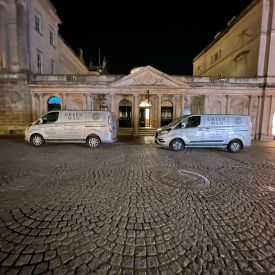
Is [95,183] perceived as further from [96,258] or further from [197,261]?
[197,261]

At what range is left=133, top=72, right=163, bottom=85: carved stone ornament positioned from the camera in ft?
56.5

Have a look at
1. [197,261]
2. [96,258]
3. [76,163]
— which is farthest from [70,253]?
[76,163]

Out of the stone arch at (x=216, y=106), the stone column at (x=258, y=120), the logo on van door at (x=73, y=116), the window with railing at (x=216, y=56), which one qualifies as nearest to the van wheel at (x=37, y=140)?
the logo on van door at (x=73, y=116)

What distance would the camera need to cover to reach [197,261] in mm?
2428

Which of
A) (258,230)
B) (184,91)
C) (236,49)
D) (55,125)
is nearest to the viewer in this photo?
(258,230)

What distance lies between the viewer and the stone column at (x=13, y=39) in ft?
53.6

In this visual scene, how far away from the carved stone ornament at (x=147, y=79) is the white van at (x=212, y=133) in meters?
8.22

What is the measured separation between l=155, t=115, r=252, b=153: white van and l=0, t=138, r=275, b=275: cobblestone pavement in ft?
13.8

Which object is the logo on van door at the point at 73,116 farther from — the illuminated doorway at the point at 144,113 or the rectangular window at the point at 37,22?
the rectangular window at the point at 37,22

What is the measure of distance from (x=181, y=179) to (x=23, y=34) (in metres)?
19.5

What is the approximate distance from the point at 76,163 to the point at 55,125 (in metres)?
4.76

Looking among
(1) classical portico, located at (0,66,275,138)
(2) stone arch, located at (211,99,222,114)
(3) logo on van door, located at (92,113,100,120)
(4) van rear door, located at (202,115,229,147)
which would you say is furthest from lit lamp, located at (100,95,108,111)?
(4) van rear door, located at (202,115,229,147)

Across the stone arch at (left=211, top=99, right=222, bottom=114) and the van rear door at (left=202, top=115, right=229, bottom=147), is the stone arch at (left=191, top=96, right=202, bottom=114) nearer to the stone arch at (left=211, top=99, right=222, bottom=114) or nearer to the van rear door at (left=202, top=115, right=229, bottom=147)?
the stone arch at (left=211, top=99, right=222, bottom=114)

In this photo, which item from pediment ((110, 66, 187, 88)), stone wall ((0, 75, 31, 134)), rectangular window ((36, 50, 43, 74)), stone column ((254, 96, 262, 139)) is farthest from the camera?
rectangular window ((36, 50, 43, 74))
